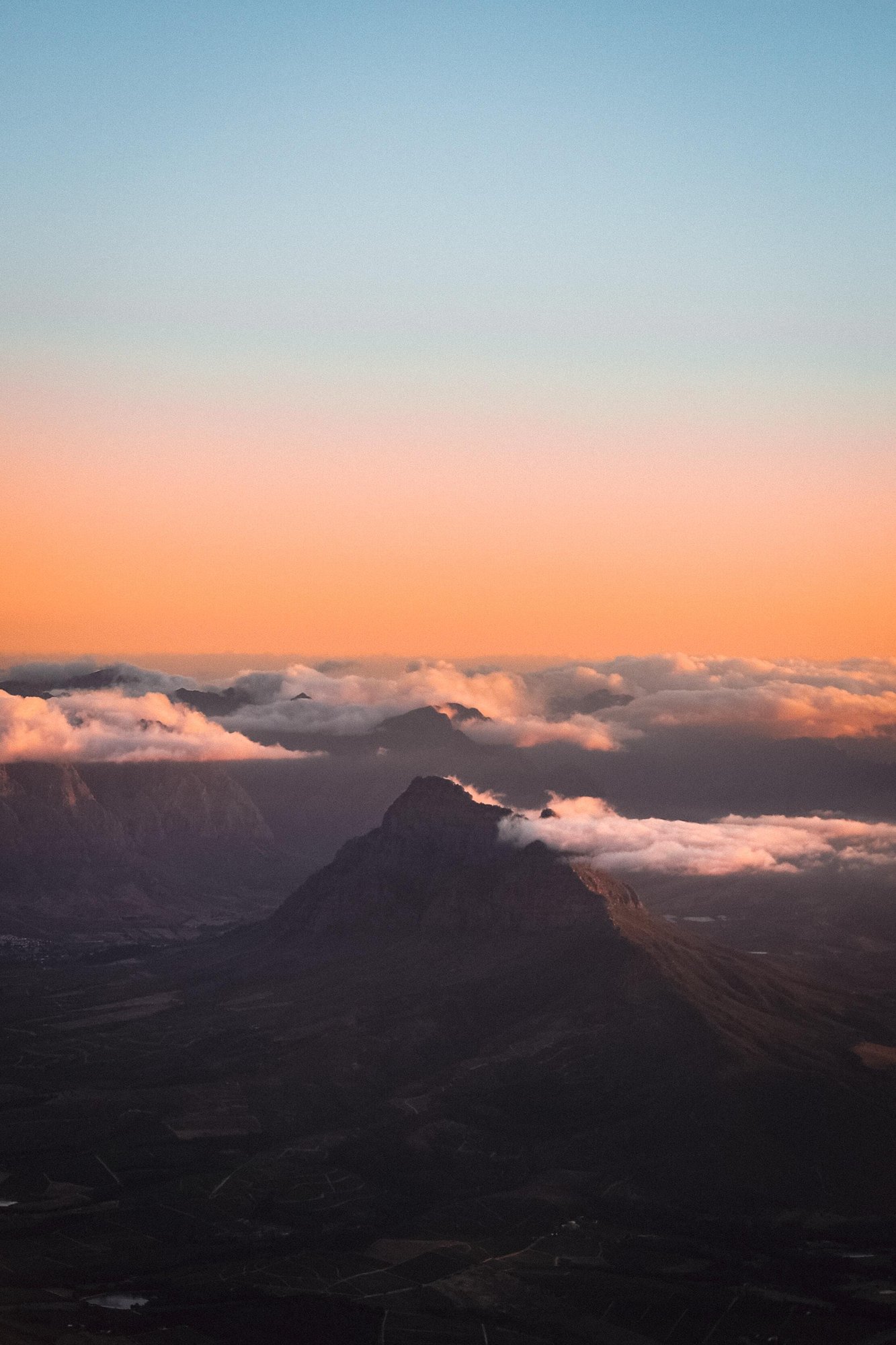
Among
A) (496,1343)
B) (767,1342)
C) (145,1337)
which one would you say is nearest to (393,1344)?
(496,1343)

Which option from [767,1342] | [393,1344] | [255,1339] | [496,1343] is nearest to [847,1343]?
[767,1342]

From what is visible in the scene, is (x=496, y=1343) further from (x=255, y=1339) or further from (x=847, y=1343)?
(x=847, y=1343)

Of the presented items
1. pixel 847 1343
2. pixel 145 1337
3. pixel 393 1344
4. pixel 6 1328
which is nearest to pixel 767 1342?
pixel 847 1343

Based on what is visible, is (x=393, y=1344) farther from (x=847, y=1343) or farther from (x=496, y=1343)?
(x=847, y=1343)

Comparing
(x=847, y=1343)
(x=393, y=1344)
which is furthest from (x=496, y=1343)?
(x=847, y=1343)

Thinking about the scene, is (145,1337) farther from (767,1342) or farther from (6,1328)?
(767,1342)

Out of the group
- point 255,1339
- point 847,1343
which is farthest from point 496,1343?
point 847,1343
